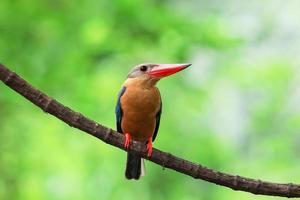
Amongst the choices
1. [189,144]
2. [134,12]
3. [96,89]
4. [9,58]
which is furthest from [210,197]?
[9,58]

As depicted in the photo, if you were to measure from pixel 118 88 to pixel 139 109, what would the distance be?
205 cm

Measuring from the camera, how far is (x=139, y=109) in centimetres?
341

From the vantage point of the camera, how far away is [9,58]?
500cm

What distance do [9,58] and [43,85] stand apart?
0.38m

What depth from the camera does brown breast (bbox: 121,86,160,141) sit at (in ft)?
11.1

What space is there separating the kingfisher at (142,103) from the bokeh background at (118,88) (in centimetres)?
151

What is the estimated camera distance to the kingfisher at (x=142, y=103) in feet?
11.1

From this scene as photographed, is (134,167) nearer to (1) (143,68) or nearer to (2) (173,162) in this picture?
(1) (143,68)

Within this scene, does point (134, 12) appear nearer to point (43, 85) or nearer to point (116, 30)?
point (116, 30)

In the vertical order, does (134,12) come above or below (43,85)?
above

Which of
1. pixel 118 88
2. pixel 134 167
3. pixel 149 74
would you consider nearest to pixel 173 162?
pixel 149 74

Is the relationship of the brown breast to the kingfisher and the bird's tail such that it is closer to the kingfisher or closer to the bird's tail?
the kingfisher

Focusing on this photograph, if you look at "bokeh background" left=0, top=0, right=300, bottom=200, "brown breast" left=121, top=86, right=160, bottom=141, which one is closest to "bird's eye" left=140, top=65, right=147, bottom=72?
"brown breast" left=121, top=86, right=160, bottom=141

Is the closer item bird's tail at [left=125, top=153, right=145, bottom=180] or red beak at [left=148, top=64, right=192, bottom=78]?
red beak at [left=148, top=64, right=192, bottom=78]
